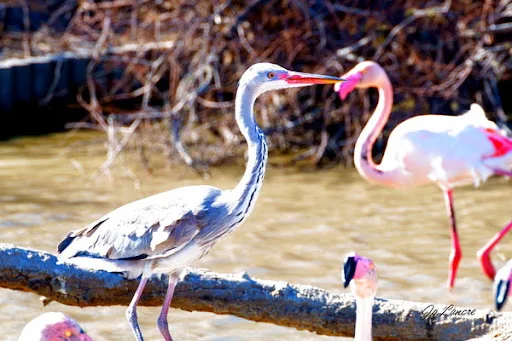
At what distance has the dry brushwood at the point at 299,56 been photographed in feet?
30.9

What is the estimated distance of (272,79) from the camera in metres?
4.59

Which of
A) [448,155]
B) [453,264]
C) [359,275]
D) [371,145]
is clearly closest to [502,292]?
[359,275]

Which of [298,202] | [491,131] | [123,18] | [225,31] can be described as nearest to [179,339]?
[491,131]

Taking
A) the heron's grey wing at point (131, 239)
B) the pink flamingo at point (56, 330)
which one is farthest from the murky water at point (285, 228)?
the pink flamingo at point (56, 330)

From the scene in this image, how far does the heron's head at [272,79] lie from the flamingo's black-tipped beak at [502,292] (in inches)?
52.0

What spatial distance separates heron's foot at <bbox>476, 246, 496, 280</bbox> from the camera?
6566 mm

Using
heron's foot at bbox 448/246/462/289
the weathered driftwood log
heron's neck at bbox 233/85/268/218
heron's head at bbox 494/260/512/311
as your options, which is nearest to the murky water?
heron's foot at bbox 448/246/462/289

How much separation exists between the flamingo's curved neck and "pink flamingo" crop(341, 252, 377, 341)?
3.01 m

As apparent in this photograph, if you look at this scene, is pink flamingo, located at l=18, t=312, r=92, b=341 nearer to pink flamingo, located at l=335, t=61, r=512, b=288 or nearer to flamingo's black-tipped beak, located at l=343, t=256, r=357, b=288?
flamingo's black-tipped beak, located at l=343, t=256, r=357, b=288

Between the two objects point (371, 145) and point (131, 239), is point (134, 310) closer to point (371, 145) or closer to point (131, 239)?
point (131, 239)

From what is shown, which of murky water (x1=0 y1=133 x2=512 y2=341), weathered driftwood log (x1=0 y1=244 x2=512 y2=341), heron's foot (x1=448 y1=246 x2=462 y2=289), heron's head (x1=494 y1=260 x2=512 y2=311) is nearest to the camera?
heron's head (x1=494 y1=260 x2=512 y2=311)

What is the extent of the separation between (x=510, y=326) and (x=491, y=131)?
2623 mm

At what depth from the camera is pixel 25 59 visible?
1228 centimetres

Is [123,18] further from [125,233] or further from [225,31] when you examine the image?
[125,233]
